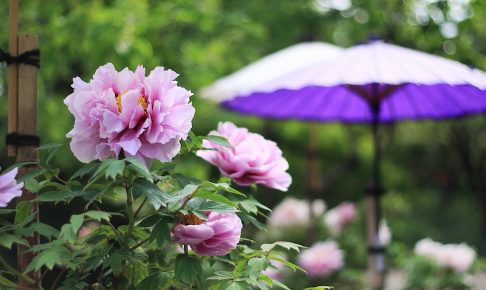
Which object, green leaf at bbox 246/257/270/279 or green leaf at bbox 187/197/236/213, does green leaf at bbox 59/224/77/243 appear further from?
green leaf at bbox 246/257/270/279

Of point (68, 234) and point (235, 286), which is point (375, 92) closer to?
point (235, 286)

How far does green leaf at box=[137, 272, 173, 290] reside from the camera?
124cm

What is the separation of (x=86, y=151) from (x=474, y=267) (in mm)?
3241

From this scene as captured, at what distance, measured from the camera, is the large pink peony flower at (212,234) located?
1218mm

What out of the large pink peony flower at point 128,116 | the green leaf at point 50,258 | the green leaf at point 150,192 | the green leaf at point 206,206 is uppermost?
the large pink peony flower at point 128,116

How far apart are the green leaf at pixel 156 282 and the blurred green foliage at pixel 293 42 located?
3.04m

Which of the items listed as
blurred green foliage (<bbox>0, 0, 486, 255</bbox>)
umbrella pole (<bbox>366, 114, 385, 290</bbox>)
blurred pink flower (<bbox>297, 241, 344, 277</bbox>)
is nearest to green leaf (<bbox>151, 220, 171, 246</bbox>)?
umbrella pole (<bbox>366, 114, 385, 290</bbox>)

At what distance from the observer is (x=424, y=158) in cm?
1170

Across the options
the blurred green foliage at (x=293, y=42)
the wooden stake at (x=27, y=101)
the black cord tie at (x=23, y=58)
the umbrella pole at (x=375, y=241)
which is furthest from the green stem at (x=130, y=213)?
the blurred green foliage at (x=293, y=42)

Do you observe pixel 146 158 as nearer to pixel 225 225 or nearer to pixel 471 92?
pixel 225 225

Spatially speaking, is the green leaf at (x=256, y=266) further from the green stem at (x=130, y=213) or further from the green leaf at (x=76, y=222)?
the green leaf at (x=76, y=222)

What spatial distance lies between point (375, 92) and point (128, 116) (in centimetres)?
244

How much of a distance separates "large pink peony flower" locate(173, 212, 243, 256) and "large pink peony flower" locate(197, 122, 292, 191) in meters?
0.22

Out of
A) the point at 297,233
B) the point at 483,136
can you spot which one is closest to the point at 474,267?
the point at 297,233
